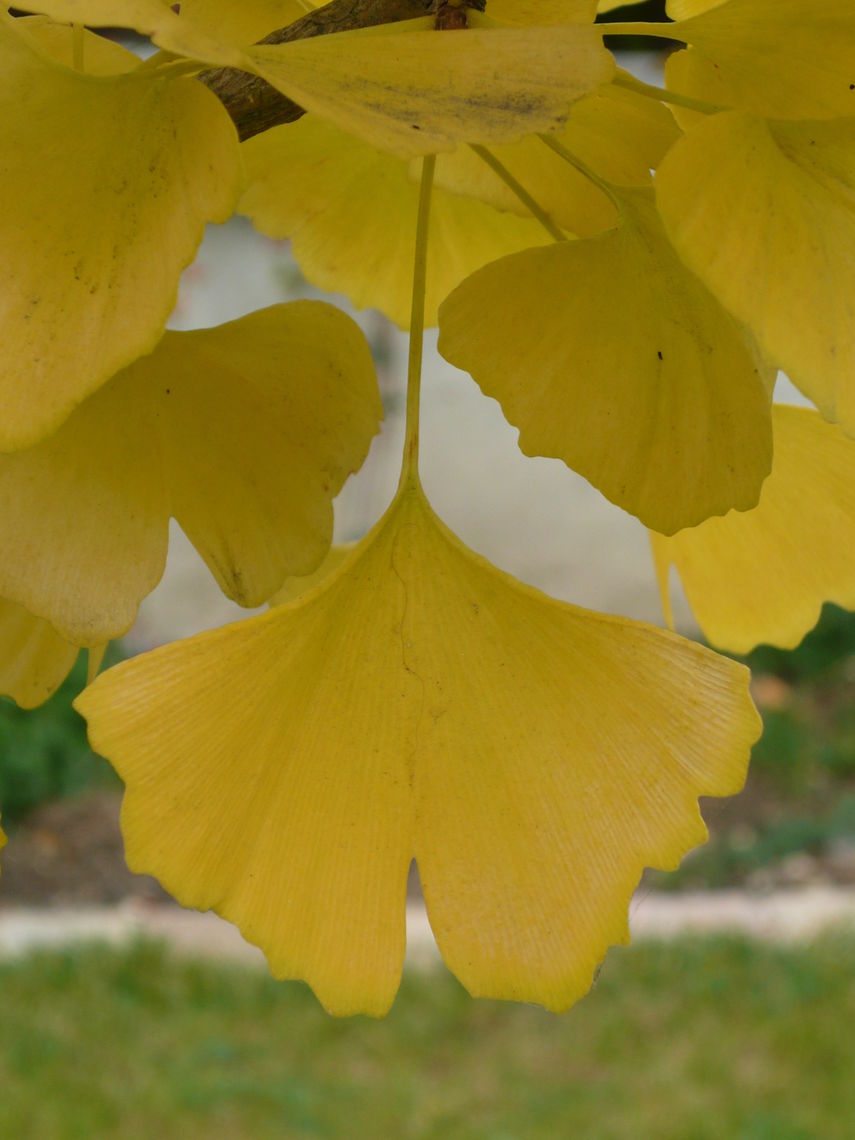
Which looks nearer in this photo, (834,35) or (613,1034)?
(834,35)

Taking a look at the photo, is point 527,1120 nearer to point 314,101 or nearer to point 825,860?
point 825,860

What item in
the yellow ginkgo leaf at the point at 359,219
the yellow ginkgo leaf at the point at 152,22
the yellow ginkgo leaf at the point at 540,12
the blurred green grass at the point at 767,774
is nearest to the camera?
the yellow ginkgo leaf at the point at 152,22

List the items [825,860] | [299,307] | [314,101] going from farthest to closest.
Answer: [825,860] < [299,307] < [314,101]

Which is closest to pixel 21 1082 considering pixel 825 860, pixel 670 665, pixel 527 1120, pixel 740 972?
pixel 527 1120

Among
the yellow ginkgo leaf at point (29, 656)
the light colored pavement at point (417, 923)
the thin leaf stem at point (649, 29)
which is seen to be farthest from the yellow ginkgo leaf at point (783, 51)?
the light colored pavement at point (417, 923)

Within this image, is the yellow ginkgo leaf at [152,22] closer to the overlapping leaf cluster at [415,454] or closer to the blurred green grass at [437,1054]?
the overlapping leaf cluster at [415,454]

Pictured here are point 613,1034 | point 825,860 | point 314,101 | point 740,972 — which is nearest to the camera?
point 314,101
